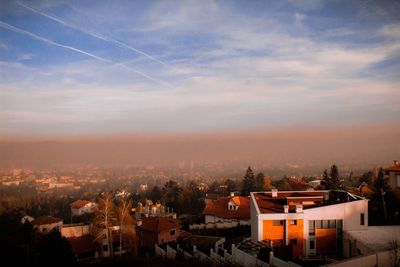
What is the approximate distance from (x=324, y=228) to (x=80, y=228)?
16.4m

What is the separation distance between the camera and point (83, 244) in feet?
57.4

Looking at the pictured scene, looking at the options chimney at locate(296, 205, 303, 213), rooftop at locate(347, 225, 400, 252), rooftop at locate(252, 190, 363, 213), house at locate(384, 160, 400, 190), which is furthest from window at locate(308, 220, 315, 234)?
house at locate(384, 160, 400, 190)

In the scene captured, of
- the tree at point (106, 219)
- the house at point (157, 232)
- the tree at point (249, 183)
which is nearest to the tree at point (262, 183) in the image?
the tree at point (249, 183)

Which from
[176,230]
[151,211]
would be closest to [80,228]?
[151,211]

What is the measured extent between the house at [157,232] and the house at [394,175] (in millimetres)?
10528

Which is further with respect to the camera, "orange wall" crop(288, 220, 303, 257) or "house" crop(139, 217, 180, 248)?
"house" crop(139, 217, 180, 248)

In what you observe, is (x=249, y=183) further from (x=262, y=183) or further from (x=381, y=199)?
(x=381, y=199)

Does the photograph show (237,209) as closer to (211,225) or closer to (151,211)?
(211,225)

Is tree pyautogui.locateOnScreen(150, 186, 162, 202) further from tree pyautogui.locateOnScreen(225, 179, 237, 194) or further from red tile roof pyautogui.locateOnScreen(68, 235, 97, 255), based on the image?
red tile roof pyautogui.locateOnScreen(68, 235, 97, 255)

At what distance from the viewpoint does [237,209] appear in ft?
72.2

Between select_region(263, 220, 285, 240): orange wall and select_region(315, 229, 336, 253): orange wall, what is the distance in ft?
3.74

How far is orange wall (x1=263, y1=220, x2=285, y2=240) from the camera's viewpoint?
12523 millimetres

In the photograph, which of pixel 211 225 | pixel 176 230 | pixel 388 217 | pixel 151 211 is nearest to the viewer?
pixel 388 217

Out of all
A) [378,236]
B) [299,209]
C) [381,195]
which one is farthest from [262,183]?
[378,236]
